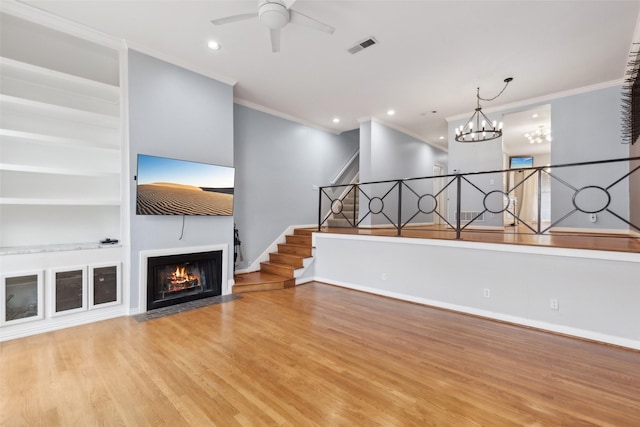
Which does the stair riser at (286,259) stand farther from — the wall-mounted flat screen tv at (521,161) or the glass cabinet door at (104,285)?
the wall-mounted flat screen tv at (521,161)

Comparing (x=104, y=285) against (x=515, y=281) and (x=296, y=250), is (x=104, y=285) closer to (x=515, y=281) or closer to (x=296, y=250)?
(x=296, y=250)

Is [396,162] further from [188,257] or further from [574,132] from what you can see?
[188,257]

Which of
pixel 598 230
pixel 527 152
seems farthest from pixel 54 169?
pixel 527 152

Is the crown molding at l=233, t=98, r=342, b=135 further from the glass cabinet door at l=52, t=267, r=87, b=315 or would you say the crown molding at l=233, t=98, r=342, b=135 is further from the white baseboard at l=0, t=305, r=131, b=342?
the white baseboard at l=0, t=305, r=131, b=342

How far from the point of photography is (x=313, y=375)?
2297 mm

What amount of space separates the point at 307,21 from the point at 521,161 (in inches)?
446

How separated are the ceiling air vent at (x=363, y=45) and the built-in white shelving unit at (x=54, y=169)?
10.2ft

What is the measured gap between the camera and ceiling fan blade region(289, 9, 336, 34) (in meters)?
2.82

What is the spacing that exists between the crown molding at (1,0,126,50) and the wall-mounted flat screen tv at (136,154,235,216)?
150 centimetres

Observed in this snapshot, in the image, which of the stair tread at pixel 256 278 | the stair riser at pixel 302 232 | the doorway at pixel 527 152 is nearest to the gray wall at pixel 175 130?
the stair tread at pixel 256 278

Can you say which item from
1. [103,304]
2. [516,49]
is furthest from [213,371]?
[516,49]

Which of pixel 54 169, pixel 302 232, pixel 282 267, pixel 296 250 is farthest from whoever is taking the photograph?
pixel 302 232

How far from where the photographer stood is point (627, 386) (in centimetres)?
219

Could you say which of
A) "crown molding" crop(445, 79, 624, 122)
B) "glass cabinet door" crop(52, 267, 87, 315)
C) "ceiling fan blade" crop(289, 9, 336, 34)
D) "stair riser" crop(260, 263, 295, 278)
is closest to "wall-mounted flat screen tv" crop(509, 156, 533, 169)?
"crown molding" crop(445, 79, 624, 122)
